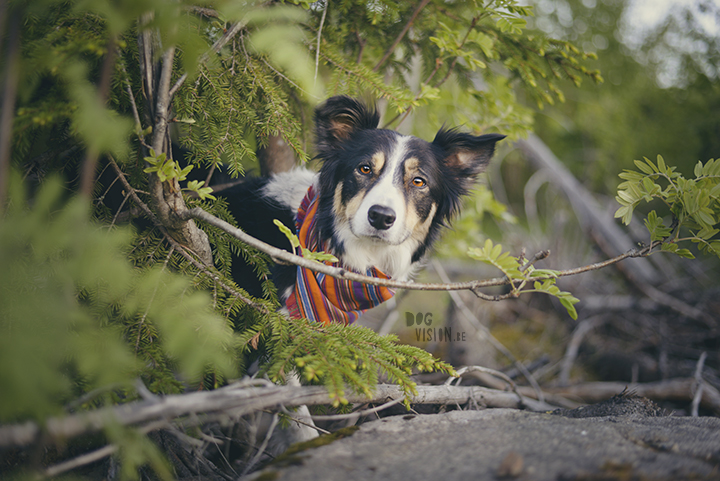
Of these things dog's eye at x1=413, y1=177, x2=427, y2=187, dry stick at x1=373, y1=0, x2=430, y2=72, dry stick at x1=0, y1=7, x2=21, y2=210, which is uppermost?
dry stick at x1=373, y1=0, x2=430, y2=72

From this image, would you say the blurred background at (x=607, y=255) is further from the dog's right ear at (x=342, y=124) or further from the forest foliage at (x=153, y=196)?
the forest foliage at (x=153, y=196)

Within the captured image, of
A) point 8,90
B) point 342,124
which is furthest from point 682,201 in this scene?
point 8,90

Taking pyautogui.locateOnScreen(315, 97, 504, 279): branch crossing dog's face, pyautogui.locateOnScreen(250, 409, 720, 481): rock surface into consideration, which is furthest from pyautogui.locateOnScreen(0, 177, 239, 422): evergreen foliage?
pyautogui.locateOnScreen(315, 97, 504, 279): branch crossing dog's face

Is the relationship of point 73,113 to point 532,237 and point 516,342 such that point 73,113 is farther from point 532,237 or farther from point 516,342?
point 532,237

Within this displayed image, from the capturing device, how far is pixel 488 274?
208 inches

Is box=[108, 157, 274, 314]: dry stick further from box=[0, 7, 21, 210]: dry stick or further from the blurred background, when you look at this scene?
the blurred background

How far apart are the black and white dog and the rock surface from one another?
Answer: 89cm

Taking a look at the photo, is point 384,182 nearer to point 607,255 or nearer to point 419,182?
point 419,182

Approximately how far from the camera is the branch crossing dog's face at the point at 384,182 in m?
2.40

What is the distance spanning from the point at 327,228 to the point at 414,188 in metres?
0.63

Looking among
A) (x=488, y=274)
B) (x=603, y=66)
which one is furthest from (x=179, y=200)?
(x=603, y=66)

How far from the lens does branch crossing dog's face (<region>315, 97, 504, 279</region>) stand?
94.4 inches

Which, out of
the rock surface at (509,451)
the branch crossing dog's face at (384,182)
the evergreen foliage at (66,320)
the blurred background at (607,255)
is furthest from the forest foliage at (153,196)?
the blurred background at (607,255)

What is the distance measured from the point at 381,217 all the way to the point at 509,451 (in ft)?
4.23
